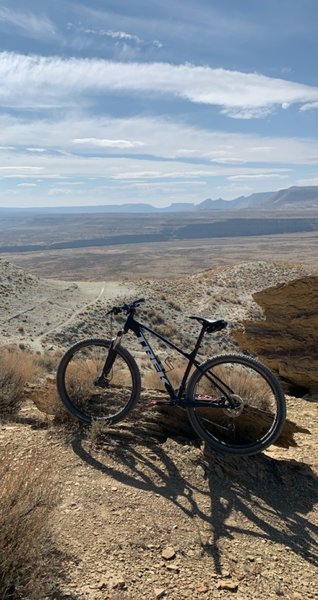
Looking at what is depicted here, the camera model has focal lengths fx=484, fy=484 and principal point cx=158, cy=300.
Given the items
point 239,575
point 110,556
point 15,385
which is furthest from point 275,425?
point 15,385

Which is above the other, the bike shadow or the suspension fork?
the suspension fork

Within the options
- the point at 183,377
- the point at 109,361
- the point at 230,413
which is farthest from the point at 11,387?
the point at 230,413

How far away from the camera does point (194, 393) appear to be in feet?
18.4

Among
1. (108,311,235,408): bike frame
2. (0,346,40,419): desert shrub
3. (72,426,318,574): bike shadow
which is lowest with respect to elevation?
(72,426,318,574): bike shadow

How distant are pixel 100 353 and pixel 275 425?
9.50ft

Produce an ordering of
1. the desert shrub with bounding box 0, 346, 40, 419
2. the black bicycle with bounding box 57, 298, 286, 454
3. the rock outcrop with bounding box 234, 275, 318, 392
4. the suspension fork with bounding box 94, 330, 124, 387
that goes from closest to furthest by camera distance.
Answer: the black bicycle with bounding box 57, 298, 286, 454 → the suspension fork with bounding box 94, 330, 124, 387 → the desert shrub with bounding box 0, 346, 40, 419 → the rock outcrop with bounding box 234, 275, 318, 392

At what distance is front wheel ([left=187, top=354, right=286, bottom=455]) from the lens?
535 centimetres

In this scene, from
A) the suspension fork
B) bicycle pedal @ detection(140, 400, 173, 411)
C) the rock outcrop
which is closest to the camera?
bicycle pedal @ detection(140, 400, 173, 411)

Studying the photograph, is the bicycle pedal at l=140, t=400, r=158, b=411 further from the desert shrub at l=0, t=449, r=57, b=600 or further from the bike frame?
the desert shrub at l=0, t=449, r=57, b=600

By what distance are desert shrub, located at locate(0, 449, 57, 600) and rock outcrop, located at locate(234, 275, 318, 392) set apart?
707cm

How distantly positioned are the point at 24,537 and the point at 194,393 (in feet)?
9.12

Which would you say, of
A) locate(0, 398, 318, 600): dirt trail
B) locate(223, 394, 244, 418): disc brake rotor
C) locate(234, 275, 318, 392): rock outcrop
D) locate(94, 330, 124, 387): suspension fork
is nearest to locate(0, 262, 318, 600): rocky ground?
locate(0, 398, 318, 600): dirt trail

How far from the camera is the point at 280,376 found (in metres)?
10.1

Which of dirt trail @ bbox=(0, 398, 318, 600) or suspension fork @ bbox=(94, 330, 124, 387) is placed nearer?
dirt trail @ bbox=(0, 398, 318, 600)
